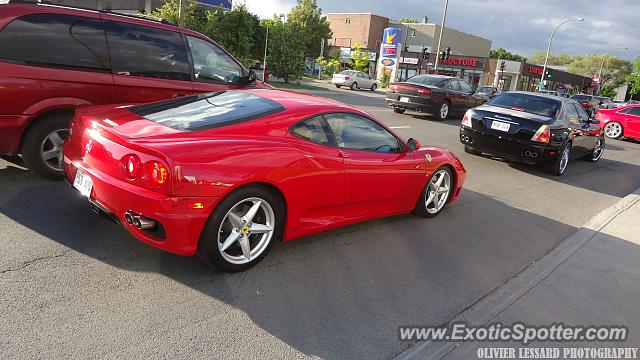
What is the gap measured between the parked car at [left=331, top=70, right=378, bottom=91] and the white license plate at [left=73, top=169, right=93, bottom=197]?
3651 cm

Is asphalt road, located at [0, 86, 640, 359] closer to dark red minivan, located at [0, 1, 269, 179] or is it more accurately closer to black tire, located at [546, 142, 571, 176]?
dark red minivan, located at [0, 1, 269, 179]

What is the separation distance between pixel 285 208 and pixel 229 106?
3.44 ft

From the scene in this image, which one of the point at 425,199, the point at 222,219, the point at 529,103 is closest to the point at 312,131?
the point at 222,219

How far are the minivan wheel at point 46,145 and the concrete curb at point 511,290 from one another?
3965 mm

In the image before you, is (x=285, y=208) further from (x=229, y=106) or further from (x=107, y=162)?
(x=107, y=162)

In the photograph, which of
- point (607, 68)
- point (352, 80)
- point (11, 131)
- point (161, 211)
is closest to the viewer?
point (161, 211)

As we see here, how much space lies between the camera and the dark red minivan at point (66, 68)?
15.1 ft

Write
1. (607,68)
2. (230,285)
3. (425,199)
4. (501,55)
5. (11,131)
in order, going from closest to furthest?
(230,285) → (11,131) → (425,199) → (607,68) → (501,55)

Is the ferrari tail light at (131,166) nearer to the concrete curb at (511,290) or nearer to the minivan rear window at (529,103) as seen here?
the concrete curb at (511,290)

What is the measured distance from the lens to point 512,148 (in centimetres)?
872

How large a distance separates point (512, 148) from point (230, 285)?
6.92 m

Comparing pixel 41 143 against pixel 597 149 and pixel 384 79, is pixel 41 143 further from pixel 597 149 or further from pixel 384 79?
pixel 384 79

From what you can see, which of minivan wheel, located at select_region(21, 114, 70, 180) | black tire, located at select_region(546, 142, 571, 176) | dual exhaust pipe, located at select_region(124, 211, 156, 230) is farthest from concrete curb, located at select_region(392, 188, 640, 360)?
minivan wheel, located at select_region(21, 114, 70, 180)

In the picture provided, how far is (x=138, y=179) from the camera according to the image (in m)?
3.16
